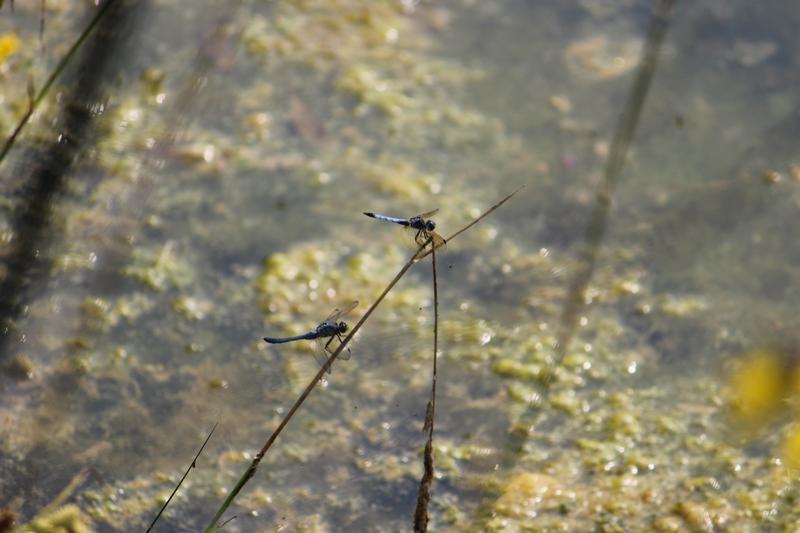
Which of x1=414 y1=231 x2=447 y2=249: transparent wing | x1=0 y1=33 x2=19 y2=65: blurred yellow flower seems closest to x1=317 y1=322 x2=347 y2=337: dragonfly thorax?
x1=414 y1=231 x2=447 y2=249: transparent wing

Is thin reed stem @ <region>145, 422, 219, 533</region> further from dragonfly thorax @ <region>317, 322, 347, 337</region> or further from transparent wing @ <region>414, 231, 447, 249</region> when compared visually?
transparent wing @ <region>414, 231, 447, 249</region>

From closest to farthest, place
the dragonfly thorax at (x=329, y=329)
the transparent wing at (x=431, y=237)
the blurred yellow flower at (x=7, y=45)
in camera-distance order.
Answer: the transparent wing at (x=431, y=237), the dragonfly thorax at (x=329, y=329), the blurred yellow flower at (x=7, y=45)

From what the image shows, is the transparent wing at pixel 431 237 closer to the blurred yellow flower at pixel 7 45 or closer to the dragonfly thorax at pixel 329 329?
the dragonfly thorax at pixel 329 329

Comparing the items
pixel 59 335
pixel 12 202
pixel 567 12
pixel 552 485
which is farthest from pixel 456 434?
pixel 567 12

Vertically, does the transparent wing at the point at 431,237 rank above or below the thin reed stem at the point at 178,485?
above

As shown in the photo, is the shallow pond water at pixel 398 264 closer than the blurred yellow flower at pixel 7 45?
Yes

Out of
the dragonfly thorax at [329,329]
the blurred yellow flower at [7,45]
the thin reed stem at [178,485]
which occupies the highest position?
the dragonfly thorax at [329,329]

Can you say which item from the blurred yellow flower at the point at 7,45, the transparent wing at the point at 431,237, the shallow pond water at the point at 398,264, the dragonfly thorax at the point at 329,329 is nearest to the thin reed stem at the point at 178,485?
the shallow pond water at the point at 398,264

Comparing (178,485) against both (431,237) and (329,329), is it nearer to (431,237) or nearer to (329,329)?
(329,329)

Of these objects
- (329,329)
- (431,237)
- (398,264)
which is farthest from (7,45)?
(431,237)
